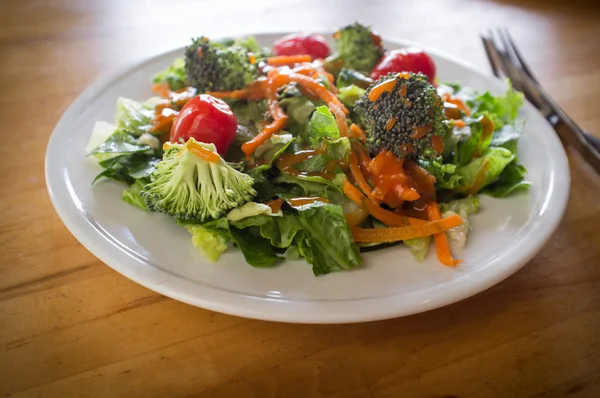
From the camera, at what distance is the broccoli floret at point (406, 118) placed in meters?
1.62

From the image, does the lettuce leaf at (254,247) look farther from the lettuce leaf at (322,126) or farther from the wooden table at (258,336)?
the lettuce leaf at (322,126)

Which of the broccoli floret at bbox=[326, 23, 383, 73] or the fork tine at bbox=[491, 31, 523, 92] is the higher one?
the broccoli floret at bbox=[326, 23, 383, 73]

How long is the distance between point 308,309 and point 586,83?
2.31 m

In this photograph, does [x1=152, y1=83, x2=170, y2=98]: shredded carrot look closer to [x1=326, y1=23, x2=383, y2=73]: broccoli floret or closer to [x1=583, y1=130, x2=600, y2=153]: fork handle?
[x1=326, y1=23, x2=383, y2=73]: broccoli floret

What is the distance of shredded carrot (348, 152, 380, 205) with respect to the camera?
1595 millimetres

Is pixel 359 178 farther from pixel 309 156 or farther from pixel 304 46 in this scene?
pixel 304 46

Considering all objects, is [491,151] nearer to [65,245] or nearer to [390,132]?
[390,132]

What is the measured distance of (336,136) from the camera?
5.45 feet

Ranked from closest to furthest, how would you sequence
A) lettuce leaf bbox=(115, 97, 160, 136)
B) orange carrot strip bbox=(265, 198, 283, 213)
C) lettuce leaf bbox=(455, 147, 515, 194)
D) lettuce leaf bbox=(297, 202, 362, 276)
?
lettuce leaf bbox=(297, 202, 362, 276), orange carrot strip bbox=(265, 198, 283, 213), lettuce leaf bbox=(455, 147, 515, 194), lettuce leaf bbox=(115, 97, 160, 136)

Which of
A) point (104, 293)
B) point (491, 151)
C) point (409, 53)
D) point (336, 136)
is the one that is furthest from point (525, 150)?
point (104, 293)

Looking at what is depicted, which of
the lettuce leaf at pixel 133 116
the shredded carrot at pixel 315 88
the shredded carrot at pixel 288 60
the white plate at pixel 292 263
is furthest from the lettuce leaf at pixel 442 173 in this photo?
the lettuce leaf at pixel 133 116

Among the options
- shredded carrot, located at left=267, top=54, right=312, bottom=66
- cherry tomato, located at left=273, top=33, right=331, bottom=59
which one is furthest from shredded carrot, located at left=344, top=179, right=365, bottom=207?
cherry tomato, located at left=273, top=33, right=331, bottom=59

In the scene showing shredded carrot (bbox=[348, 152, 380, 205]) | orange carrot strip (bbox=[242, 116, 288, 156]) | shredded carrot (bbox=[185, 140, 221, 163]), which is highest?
shredded carrot (bbox=[185, 140, 221, 163])

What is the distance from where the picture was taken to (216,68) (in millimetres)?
1945
